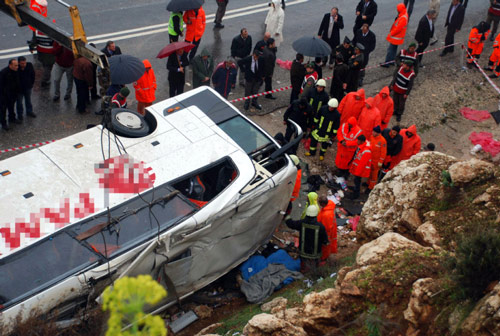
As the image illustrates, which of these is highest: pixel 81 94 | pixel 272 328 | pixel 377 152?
pixel 272 328

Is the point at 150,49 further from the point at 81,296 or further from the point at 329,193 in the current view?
the point at 81,296

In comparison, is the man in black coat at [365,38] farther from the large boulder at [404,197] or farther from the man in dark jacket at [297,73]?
the large boulder at [404,197]

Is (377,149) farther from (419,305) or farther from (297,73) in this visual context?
(419,305)

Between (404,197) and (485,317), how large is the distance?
3003 mm

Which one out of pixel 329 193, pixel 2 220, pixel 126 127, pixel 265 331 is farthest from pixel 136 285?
pixel 329 193

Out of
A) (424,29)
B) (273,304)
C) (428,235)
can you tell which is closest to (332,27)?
(424,29)

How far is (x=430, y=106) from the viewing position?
41.8ft

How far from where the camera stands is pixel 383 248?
6.29 m

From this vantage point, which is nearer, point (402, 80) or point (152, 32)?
point (402, 80)

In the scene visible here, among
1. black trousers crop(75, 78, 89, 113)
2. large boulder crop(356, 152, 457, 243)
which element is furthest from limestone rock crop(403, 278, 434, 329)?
black trousers crop(75, 78, 89, 113)

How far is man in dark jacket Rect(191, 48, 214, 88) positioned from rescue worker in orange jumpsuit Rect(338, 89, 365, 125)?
2.83m

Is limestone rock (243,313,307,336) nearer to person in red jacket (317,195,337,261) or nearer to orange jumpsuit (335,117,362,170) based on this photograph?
person in red jacket (317,195,337,261)

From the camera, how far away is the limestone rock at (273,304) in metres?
6.76

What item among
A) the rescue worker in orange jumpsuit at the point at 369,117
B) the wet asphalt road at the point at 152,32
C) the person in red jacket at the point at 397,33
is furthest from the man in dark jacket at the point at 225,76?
the person in red jacket at the point at 397,33
